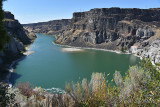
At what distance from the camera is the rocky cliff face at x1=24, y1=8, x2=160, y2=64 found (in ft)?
296

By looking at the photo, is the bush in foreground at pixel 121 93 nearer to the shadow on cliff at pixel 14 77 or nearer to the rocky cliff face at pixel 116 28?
the shadow on cliff at pixel 14 77

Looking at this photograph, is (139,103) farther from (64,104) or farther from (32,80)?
(32,80)

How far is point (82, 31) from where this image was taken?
4606 inches

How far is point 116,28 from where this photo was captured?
336 feet

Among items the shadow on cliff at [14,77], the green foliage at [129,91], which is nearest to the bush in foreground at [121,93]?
the green foliage at [129,91]

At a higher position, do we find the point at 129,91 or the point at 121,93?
the point at 129,91

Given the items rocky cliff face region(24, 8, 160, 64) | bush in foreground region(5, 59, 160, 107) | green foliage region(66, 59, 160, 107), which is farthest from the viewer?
rocky cliff face region(24, 8, 160, 64)

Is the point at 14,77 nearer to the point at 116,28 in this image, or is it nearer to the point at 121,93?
the point at 121,93

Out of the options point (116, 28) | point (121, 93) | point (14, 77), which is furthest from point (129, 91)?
point (116, 28)

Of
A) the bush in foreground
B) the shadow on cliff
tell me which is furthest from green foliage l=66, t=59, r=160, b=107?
the shadow on cliff

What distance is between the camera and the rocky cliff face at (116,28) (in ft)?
296

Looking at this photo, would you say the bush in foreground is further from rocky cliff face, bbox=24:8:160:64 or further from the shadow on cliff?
rocky cliff face, bbox=24:8:160:64

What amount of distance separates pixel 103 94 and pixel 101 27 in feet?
325

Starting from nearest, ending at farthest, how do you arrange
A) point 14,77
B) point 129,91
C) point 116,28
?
point 129,91, point 14,77, point 116,28
